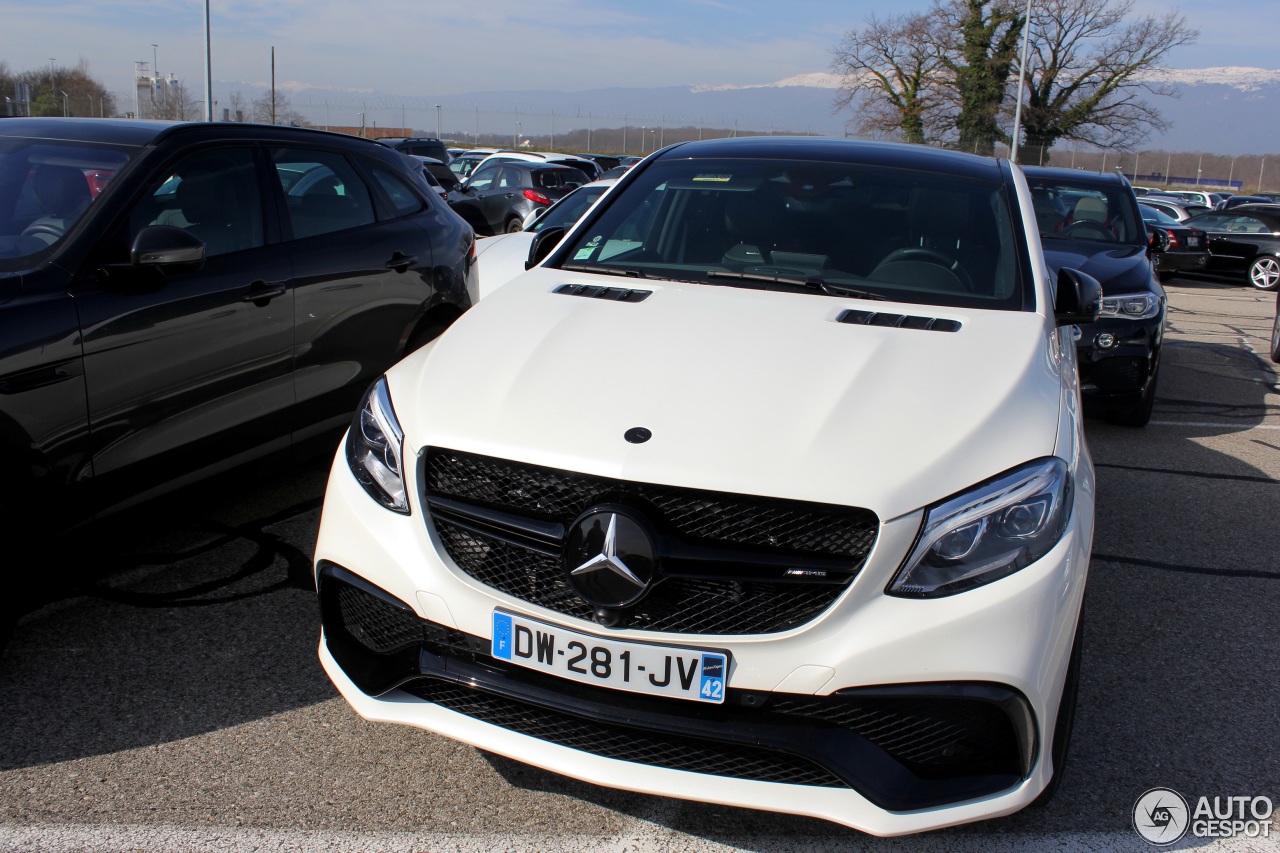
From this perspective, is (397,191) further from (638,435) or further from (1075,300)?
(638,435)

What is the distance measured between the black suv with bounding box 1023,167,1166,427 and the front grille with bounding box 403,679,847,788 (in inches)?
187

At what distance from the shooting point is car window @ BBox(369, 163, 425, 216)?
5.18 m

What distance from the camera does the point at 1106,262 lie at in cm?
724

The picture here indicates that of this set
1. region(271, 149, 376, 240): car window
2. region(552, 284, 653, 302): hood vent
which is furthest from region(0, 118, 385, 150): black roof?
region(552, 284, 653, 302): hood vent

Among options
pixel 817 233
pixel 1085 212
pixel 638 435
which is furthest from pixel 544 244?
pixel 1085 212

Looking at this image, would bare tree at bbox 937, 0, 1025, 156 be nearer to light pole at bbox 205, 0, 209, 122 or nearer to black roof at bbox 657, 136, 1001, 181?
light pole at bbox 205, 0, 209, 122

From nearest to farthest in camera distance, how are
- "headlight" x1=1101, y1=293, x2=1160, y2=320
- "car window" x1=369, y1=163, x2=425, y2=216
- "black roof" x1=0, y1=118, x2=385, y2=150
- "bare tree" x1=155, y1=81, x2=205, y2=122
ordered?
"black roof" x1=0, y1=118, x2=385, y2=150
"car window" x1=369, y1=163, x2=425, y2=216
"headlight" x1=1101, y1=293, x2=1160, y2=320
"bare tree" x1=155, y1=81, x2=205, y2=122

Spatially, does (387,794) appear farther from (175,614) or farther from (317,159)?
(317,159)

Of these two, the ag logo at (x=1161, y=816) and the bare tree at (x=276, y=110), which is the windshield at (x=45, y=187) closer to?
the ag logo at (x=1161, y=816)

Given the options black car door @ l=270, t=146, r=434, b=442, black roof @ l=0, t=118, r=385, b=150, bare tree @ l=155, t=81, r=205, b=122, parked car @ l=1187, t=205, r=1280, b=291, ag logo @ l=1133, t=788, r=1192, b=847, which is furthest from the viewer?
bare tree @ l=155, t=81, r=205, b=122

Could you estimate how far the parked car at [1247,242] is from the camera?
18719mm

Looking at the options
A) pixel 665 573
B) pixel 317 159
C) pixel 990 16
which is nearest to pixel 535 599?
pixel 665 573

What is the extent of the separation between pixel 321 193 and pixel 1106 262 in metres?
5.26

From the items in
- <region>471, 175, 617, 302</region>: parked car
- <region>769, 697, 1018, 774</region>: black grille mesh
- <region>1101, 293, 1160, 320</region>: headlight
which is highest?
<region>471, 175, 617, 302</region>: parked car
